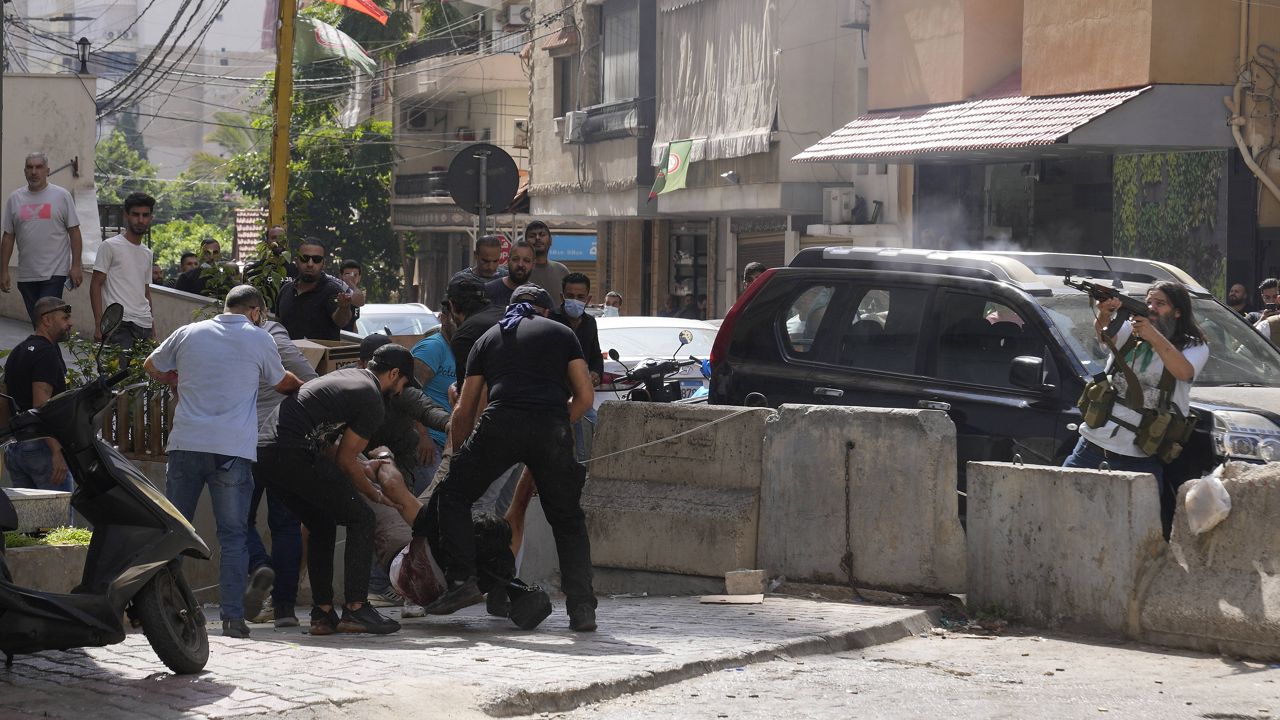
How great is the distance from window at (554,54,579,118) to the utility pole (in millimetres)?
17850

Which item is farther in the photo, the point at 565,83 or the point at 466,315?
the point at 565,83

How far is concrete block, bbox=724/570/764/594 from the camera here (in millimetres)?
8898

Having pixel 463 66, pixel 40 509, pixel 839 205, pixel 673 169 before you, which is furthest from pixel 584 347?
pixel 463 66

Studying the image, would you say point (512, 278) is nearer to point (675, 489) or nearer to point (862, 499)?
point (675, 489)

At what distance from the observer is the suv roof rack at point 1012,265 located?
31.0 ft

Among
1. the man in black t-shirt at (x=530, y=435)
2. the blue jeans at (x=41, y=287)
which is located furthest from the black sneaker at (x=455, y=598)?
the blue jeans at (x=41, y=287)

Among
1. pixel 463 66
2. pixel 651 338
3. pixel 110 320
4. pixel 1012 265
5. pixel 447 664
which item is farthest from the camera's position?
pixel 463 66

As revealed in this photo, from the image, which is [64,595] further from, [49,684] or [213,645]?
[213,645]

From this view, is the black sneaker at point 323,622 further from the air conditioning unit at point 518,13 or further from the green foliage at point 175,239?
the green foliage at point 175,239

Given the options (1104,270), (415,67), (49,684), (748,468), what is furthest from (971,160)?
(415,67)

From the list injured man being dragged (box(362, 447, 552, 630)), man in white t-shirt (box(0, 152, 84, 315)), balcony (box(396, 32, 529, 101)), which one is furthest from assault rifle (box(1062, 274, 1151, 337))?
balcony (box(396, 32, 529, 101))

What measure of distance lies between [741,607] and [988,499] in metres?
1.37

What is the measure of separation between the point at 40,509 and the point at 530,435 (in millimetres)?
2298

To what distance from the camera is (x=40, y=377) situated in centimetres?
940
